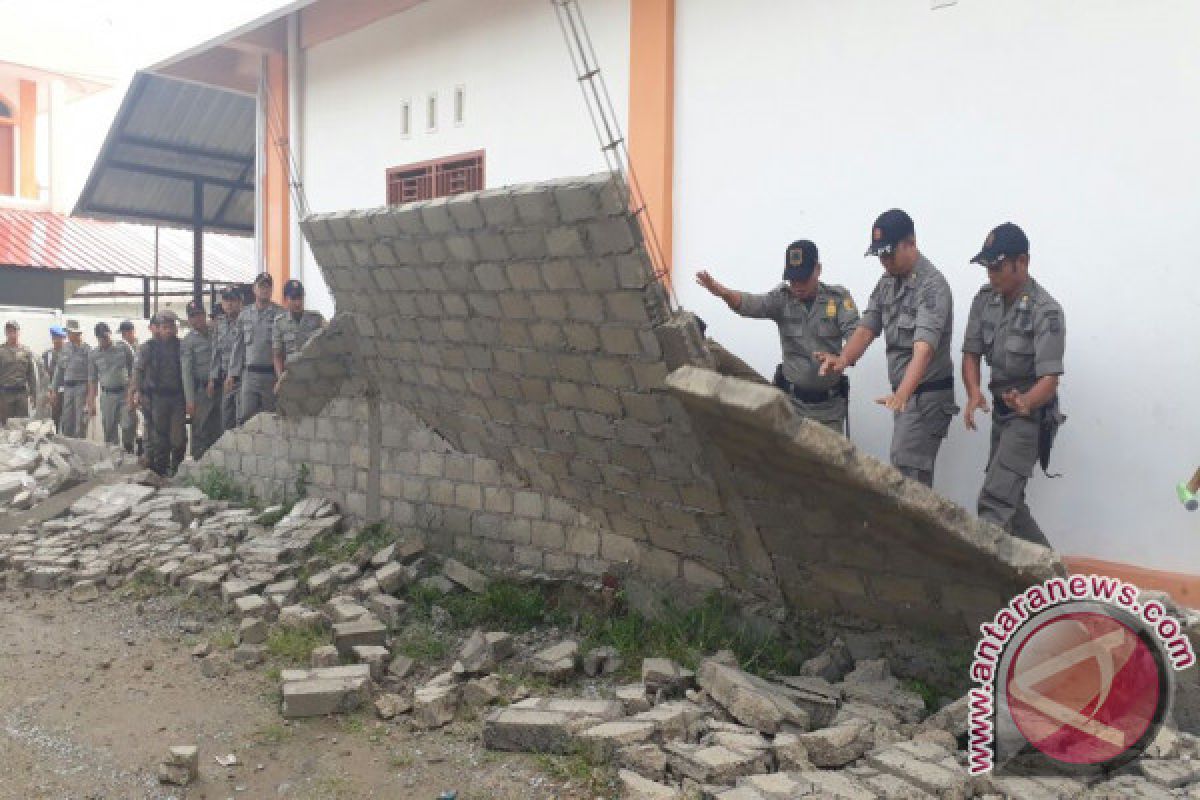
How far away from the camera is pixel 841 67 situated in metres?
5.52

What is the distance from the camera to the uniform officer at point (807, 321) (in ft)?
16.6

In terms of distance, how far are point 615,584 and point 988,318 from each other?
2.32 meters

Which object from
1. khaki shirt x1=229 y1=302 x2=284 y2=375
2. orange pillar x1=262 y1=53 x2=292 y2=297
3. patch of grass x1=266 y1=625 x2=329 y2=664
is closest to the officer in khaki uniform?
patch of grass x1=266 y1=625 x2=329 y2=664

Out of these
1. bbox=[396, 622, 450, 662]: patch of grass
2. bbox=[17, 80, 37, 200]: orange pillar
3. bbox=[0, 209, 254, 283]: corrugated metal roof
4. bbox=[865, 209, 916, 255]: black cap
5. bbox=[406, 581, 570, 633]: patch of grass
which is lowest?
bbox=[396, 622, 450, 662]: patch of grass

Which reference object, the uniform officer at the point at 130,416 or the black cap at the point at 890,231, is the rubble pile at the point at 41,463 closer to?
the uniform officer at the point at 130,416

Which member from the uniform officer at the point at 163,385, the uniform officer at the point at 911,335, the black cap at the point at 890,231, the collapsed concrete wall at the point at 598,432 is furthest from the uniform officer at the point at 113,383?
the black cap at the point at 890,231

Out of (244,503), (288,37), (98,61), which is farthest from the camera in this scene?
(98,61)

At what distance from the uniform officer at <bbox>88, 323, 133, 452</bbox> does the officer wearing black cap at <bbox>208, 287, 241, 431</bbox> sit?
2.96m

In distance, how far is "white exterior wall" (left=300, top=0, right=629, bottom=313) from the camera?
23.4ft

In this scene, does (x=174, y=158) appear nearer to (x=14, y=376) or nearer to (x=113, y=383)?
(x=113, y=383)

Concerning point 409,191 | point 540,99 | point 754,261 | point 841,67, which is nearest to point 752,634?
point 754,261

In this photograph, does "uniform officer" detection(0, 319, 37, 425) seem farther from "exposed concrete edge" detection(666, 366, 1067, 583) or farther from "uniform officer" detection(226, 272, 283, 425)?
"exposed concrete edge" detection(666, 366, 1067, 583)

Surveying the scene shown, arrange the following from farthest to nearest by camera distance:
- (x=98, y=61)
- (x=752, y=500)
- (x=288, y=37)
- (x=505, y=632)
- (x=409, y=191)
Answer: (x=98, y=61), (x=288, y=37), (x=409, y=191), (x=505, y=632), (x=752, y=500)

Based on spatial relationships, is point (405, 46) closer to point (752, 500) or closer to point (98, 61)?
point (752, 500)
